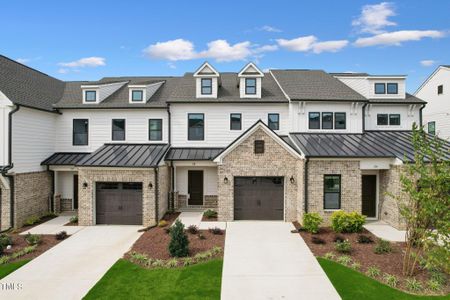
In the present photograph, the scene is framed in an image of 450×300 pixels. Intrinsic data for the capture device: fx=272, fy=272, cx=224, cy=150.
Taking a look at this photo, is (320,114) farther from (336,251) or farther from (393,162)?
(336,251)

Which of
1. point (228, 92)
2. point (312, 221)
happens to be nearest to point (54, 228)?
point (228, 92)

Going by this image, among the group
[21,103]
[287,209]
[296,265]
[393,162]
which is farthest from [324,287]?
[21,103]

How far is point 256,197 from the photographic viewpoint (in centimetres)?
1727

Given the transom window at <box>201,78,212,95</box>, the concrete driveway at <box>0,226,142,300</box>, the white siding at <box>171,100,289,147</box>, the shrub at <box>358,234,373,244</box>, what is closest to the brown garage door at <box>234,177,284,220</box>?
the white siding at <box>171,100,289,147</box>

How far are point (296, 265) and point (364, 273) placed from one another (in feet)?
8.32

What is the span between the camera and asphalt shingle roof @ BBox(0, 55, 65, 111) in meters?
17.0

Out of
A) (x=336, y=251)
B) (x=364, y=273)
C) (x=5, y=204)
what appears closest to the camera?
(x=364, y=273)

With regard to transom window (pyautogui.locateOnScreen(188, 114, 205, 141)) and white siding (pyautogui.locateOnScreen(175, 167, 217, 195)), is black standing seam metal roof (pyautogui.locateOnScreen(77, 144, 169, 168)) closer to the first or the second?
transom window (pyautogui.locateOnScreen(188, 114, 205, 141))

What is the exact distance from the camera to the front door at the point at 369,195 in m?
17.9

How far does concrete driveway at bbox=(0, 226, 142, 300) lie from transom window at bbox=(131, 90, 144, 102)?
9.91 metres

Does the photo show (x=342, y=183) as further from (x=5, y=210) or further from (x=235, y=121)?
(x=5, y=210)

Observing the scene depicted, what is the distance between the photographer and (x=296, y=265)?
11.3 meters

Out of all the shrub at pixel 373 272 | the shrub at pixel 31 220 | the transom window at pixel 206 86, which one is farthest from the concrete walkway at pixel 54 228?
the shrub at pixel 373 272

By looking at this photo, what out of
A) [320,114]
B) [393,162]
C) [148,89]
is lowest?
[393,162]
